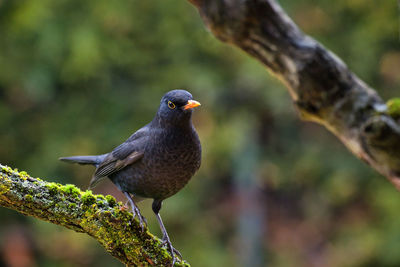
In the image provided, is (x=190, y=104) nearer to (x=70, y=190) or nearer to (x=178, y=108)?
(x=178, y=108)

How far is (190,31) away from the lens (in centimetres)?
930

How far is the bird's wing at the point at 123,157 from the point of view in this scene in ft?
12.2

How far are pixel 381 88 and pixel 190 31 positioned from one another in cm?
347

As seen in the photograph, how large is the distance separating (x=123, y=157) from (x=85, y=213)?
80cm

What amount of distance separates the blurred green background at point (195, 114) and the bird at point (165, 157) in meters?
4.87

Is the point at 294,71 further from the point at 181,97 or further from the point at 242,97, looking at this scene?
the point at 242,97

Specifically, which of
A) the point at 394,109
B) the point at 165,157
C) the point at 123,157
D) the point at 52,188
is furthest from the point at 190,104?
the point at 394,109

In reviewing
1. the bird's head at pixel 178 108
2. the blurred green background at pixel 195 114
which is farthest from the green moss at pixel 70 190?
the blurred green background at pixel 195 114

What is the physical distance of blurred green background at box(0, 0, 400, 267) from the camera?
873 cm

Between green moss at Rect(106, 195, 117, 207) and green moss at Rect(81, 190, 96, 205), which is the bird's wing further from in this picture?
green moss at Rect(81, 190, 96, 205)

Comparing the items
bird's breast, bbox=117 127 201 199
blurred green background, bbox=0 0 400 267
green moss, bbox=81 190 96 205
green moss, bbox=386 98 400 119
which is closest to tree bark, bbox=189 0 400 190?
green moss, bbox=386 98 400 119

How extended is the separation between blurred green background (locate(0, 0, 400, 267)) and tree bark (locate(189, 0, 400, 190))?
178 inches

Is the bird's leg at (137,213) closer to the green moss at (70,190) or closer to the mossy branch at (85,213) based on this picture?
the mossy branch at (85,213)

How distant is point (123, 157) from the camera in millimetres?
3801
